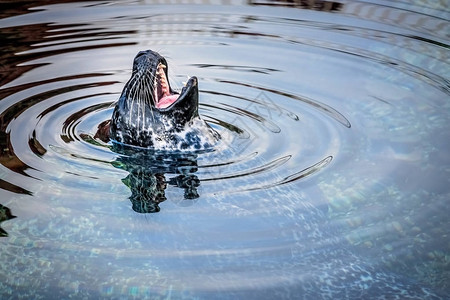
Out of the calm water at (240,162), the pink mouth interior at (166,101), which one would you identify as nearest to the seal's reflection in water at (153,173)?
the calm water at (240,162)

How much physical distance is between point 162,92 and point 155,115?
32 cm

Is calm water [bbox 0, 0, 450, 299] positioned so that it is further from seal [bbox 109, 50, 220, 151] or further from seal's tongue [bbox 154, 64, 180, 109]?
Result: seal's tongue [bbox 154, 64, 180, 109]

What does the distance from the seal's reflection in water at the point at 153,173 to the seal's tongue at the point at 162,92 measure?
422 millimetres

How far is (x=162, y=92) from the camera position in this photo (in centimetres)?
639

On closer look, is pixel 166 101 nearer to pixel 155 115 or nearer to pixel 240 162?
pixel 155 115

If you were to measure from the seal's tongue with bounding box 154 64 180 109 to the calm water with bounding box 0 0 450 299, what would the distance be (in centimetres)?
47

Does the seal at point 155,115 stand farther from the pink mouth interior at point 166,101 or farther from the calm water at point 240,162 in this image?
the calm water at point 240,162

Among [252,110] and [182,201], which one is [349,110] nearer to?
[252,110]

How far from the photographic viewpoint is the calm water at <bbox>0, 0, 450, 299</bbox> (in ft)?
15.6

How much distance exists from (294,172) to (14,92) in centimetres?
306

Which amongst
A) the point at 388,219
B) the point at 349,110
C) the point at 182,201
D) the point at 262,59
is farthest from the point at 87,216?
the point at 262,59

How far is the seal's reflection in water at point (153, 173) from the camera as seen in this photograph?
559 centimetres

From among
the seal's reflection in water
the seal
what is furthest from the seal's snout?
the seal's reflection in water

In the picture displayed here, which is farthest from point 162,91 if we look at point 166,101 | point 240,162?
point 240,162
